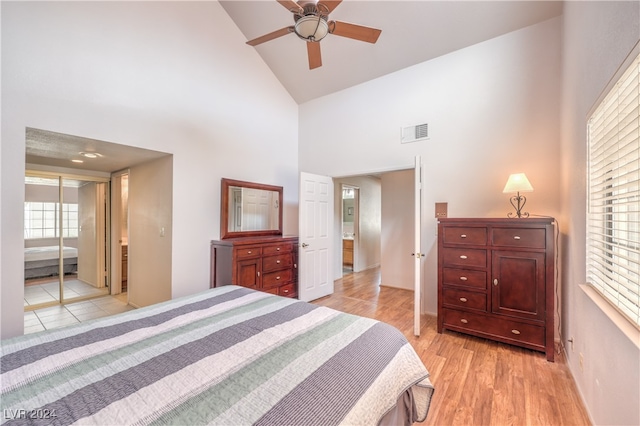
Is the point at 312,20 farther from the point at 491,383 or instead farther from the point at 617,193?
the point at 491,383

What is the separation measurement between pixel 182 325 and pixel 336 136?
3.60 m

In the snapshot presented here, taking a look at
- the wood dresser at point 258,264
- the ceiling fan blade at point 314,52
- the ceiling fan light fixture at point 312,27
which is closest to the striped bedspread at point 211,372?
the wood dresser at point 258,264

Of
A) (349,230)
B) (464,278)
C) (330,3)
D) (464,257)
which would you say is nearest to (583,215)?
(464,257)

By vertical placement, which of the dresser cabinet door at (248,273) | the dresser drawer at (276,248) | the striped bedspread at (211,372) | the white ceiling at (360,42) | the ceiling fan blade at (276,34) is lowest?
the dresser cabinet door at (248,273)

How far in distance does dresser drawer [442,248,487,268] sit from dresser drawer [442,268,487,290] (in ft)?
0.24

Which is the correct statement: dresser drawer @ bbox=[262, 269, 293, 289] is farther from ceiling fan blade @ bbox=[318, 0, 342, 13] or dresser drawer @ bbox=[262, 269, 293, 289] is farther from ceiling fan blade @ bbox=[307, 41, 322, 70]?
ceiling fan blade @ bbox=[318, 0, 342, 13]

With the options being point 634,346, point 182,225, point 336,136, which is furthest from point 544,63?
point 182,225

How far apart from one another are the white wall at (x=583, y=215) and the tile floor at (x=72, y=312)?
15.8 ft

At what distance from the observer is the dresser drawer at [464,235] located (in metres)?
2.67

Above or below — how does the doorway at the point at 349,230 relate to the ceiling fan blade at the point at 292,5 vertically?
below

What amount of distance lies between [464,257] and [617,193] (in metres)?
1.46

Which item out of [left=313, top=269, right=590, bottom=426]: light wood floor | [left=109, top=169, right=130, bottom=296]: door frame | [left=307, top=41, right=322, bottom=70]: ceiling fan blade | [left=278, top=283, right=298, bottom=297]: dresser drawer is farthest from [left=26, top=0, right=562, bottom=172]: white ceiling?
[left=313, top=269, right=590, bottom=426]: light wood floor

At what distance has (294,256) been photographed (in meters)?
4.13

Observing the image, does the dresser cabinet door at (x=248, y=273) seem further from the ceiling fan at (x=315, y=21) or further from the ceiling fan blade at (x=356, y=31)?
the ceiling fan blade at (x=356, y=31)
